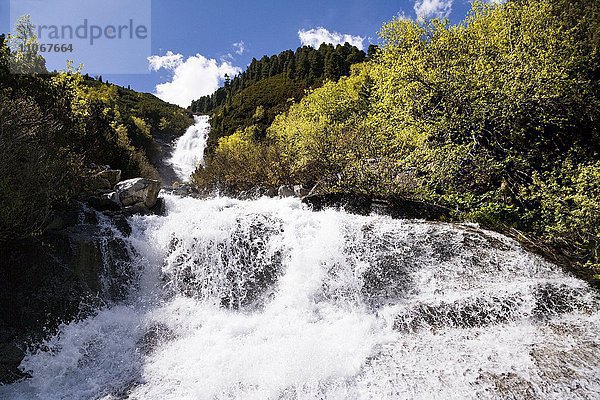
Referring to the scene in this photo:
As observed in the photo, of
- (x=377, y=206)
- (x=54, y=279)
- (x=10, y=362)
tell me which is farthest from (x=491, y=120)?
(x=10, y=362)

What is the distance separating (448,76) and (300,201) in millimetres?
6311

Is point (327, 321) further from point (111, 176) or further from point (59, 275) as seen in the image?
point (111, 176)

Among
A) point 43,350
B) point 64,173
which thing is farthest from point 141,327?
point 64,173

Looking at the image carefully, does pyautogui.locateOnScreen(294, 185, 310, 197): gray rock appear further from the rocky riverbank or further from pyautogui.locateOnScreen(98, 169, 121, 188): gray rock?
pyautogui.locateOnScreen(98, 169, 121, 188): gray rock

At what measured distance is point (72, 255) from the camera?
25.5 ft

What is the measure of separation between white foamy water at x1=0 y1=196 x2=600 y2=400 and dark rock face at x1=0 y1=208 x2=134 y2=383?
1.02 feet

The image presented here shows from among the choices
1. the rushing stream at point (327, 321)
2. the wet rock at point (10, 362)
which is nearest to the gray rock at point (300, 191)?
the rushing stream at point (327, 321)

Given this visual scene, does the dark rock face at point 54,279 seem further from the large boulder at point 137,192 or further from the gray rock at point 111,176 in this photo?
the gray rock at point 111,176

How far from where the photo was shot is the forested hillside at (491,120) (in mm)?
9914

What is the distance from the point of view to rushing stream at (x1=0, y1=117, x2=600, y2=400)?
17.0ft

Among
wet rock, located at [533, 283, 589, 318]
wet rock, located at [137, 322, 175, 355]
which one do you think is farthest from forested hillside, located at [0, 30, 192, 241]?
wet rock, located at [533, 283, 589, 318]

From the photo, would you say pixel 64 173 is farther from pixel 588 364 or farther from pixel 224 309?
pixel 588 364

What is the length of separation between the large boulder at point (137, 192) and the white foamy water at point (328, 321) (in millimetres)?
1942

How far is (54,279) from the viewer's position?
738 centimetres
